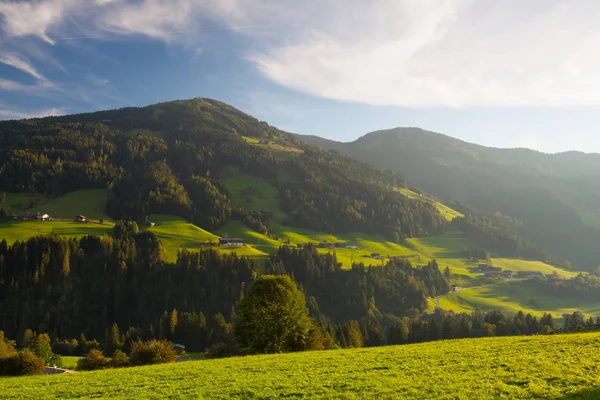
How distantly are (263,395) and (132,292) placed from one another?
555 feet

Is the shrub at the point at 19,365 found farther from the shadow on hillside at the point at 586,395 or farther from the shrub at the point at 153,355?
the shadow on hillside at the point at 586,395

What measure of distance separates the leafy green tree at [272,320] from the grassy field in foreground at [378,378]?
2277 centimetres

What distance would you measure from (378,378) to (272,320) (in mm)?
35941


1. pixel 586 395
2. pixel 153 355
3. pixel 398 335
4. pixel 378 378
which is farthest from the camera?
pixel 398 335

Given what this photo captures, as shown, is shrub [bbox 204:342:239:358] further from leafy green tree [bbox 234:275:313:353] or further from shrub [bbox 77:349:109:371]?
shrub [bbox 77:349:109:371]

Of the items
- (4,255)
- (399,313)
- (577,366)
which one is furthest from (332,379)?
(4,255)

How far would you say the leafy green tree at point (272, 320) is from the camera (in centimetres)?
5869

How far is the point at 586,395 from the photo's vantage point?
66.0 feet

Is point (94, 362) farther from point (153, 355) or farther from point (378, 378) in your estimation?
point (378, 378)

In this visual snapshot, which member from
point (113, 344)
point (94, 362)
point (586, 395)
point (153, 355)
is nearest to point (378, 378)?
point (586, 395)

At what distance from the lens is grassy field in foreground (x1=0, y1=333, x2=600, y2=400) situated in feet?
72.7

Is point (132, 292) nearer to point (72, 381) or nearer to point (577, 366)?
point (72, 381)

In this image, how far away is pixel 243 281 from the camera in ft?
575

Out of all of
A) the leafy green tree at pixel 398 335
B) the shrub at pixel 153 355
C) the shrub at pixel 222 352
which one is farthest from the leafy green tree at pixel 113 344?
the leafy green tree at pixel 398 335
